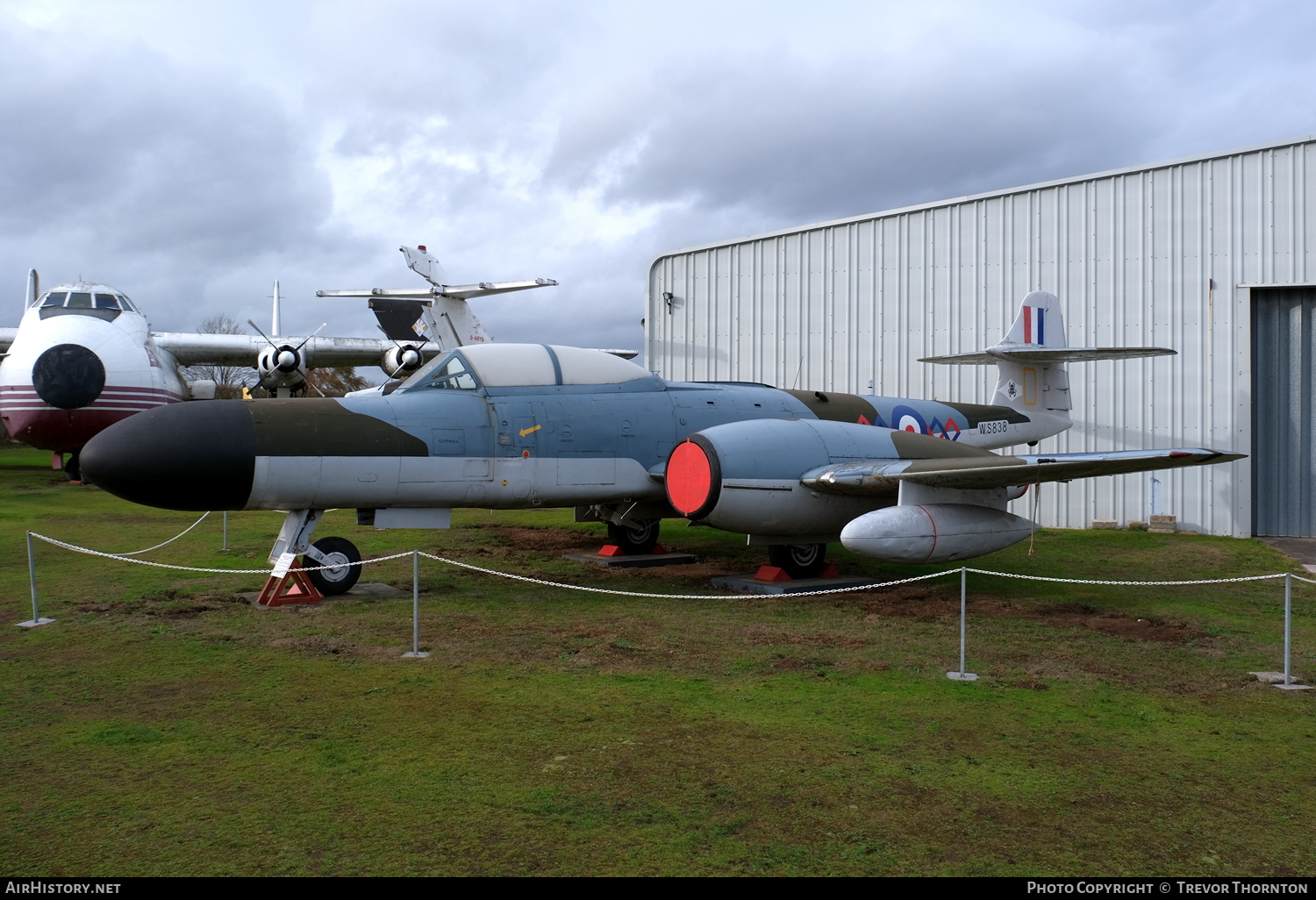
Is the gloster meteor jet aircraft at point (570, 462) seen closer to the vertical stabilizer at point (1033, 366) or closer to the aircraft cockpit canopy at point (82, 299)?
the vertical stabilizer at point (1033, 366)

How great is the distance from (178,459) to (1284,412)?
15919mm

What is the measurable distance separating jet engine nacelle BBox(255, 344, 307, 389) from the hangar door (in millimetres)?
20109

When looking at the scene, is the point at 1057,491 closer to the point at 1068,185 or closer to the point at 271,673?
the point at 1068,185

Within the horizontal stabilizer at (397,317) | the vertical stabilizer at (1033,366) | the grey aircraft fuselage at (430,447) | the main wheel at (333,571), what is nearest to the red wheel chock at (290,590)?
the main wheel at (333,571)

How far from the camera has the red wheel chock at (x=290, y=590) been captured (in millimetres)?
8258

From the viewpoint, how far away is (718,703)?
5.47 meters

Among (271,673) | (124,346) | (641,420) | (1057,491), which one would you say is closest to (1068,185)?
(1057,491)

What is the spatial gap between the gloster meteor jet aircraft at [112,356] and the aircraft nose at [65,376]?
18 millimetres

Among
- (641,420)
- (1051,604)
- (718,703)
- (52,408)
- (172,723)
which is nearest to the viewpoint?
(172,723)

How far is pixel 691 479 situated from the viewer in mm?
8656

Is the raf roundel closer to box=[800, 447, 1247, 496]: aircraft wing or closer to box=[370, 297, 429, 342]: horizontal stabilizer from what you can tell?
box=[800, 447, 1247, 496]: aircraft wing

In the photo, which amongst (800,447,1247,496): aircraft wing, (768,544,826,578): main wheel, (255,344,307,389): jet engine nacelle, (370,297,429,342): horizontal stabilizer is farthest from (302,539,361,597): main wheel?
(370,297,429,342): horizontal stabilizer
